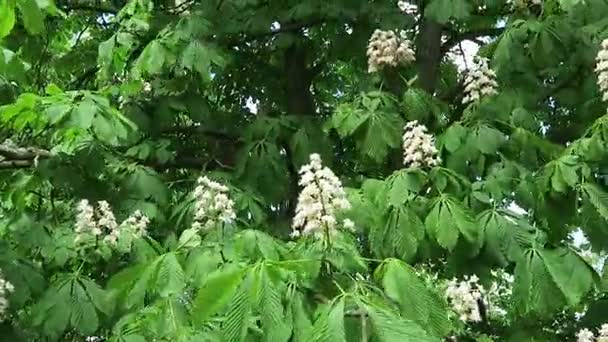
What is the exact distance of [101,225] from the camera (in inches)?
142

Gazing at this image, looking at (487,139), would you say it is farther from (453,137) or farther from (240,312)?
(240,312)

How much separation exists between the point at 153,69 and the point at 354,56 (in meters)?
1.22

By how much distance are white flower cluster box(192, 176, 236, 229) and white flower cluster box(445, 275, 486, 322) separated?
135cm

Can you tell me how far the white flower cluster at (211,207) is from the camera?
2965 millimetres

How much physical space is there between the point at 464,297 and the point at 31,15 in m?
2.39

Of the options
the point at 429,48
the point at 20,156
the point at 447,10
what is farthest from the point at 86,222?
the point at 429,48

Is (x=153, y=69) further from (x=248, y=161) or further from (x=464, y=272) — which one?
(x=464, y=272)

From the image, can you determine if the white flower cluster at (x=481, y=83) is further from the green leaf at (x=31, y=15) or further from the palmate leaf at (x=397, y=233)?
the green leaf at (x=31, y=15)

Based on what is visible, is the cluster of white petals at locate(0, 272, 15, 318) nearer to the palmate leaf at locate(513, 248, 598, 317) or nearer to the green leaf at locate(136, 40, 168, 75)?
the green leaf at locate(136, 40, 168, 75)

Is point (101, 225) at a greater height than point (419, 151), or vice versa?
point (419, 151)

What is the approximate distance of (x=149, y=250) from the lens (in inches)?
→ 141

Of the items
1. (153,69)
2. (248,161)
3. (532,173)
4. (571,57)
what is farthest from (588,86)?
(153,69)

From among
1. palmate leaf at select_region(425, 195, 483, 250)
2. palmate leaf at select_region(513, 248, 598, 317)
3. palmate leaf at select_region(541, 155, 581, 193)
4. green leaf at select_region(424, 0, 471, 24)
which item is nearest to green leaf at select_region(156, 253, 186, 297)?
palmate leaf at select_region(425, 195, 483, 250)

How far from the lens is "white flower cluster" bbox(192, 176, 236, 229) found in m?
2.96
